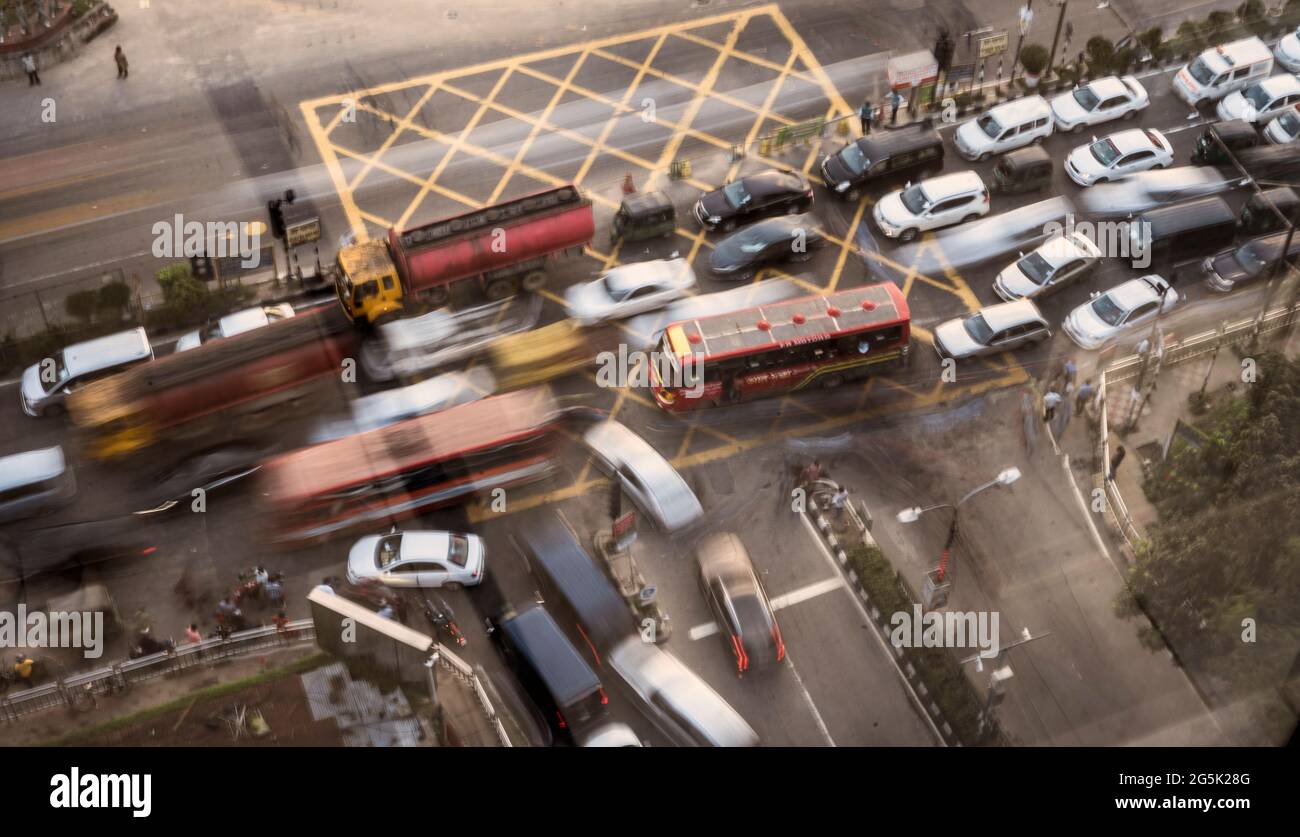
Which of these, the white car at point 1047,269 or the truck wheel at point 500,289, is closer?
the truck wheel at point 500,289

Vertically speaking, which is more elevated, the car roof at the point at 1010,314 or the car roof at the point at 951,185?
the car roof at the point at 951,185

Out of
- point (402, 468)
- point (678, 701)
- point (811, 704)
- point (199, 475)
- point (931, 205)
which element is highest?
point (931, 205)

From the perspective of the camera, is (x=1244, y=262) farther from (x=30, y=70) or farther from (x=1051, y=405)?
(x=30, y=70)

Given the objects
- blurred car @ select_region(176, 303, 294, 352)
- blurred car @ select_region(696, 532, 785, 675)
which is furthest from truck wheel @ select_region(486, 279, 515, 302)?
blurred car @ select_region(696, 532, 785, 675)

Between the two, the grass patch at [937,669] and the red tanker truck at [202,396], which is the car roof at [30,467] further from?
the grass patch at [937,669]

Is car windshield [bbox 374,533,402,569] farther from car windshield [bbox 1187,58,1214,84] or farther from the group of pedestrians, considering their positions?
A: car windshield [bbox 1187,58,1214,84]

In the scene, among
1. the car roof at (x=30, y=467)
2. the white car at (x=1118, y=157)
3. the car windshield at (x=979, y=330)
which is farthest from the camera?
the white car at (x=1118, y=157)

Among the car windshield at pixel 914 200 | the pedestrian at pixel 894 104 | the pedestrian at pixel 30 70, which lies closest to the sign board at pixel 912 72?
the pedestrian at pixel 894 104

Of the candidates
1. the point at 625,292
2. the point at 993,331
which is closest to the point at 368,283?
the point at 625,292
